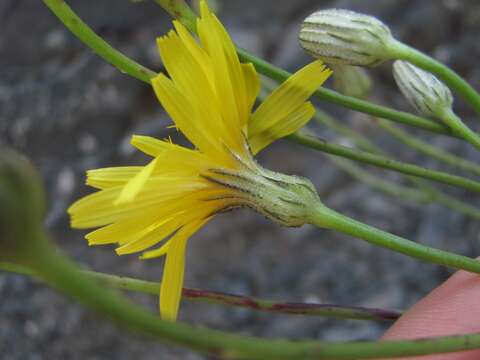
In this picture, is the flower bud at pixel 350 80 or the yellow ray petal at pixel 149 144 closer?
the yellow ray petal at pixel 149 144

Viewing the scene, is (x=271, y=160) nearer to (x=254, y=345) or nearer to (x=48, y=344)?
(x=48, y=344)

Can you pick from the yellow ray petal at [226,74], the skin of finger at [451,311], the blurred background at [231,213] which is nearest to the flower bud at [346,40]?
the yellow ray petal at [226,74]

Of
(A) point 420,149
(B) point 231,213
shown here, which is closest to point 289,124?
(A) point 420,149

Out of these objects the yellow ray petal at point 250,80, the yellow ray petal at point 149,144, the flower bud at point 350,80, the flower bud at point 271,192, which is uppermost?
the yellow ray petal at point 250,80

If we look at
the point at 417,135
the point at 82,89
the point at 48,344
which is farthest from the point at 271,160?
the point at 48,344

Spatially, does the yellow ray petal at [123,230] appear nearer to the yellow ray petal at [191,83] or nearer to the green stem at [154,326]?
the yellow ray petal at [191,83]

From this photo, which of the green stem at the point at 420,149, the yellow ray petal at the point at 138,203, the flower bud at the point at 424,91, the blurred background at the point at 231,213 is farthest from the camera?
the blurred background at the point at 231,213
